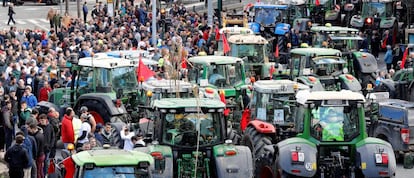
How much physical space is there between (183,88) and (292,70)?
7.31 metres

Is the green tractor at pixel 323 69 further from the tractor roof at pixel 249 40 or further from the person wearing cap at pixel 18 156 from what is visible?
the person wearing cap at pixel 18 156

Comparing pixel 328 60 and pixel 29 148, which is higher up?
pixel 328 60

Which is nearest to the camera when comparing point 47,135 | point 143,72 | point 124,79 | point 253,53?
point 47,135

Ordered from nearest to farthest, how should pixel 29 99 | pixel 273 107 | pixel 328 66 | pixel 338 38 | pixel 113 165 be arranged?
pixel 113 165, pixel 273 107, pixel 29 99, pixel 328 66, pixel 338 38

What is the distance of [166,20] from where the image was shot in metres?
50.8

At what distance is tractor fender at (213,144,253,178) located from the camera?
19656 mm

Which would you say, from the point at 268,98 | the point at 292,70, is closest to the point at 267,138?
the point at 268,98

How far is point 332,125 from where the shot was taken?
2070cm

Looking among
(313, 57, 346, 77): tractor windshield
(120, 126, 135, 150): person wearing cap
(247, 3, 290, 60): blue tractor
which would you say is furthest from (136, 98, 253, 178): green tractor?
(247, 3, 290, 60): blue tractor

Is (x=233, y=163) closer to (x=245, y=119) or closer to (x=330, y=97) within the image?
(x=330, y=97)

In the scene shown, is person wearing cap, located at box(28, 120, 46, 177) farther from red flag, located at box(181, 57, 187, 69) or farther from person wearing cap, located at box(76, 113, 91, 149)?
red flag, located at box(181, 57, 187, 69)

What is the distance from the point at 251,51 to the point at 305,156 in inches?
586

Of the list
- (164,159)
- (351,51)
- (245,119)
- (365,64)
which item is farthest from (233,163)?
(351,51)

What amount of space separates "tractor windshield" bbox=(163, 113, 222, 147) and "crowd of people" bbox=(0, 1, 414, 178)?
1610 mm
